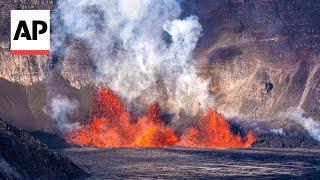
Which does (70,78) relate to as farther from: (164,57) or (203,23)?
(203,23)

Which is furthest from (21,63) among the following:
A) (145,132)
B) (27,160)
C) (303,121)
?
(27,160)

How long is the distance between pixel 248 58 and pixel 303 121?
36.6 ft

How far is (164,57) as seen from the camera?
72000mm

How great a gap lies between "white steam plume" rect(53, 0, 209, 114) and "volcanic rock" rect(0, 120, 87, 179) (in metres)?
34.7

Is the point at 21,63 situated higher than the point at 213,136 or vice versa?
the point at 21,63

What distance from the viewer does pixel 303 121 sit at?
64875 millimetres

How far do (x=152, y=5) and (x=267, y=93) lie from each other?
1640cm

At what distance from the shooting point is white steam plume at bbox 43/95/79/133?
220 ft

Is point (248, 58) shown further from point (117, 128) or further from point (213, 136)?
point (117, 128)

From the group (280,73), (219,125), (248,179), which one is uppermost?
(280,73)

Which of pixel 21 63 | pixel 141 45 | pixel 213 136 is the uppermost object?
pixel 141 45

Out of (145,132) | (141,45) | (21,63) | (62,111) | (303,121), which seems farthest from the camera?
(21,63)

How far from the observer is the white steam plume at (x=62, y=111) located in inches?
2635

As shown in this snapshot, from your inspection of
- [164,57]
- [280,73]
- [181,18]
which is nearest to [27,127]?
[164,57]
